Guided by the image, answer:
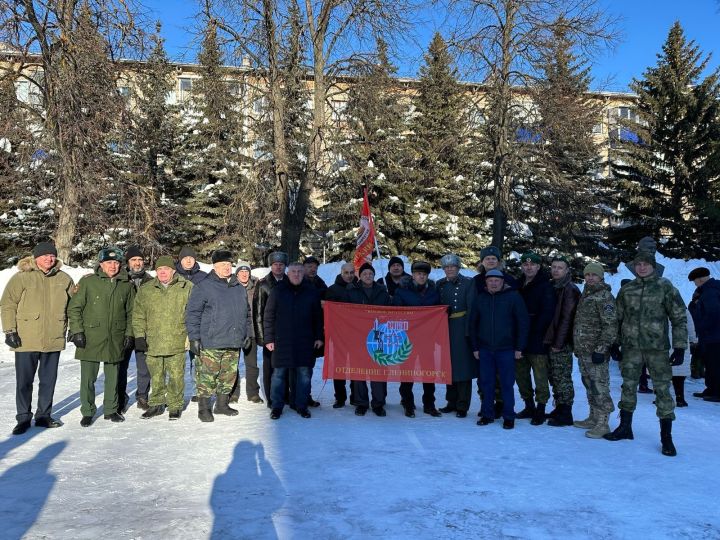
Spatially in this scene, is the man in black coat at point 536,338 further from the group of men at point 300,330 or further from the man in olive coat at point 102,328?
the man in olive coat at point 102,328

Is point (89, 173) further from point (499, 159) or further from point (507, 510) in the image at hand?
point (507, 510)

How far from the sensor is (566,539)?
12.9 ft

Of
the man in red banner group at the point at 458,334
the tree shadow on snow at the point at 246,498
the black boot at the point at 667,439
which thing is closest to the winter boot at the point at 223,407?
the tree shadow on snow at the point at 246,498

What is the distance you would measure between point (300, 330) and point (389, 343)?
123 centimetres

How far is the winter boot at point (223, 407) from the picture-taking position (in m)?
7.46

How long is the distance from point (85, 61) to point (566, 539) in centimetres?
1598

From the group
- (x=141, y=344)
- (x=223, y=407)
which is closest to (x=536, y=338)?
(x=223, y=407)

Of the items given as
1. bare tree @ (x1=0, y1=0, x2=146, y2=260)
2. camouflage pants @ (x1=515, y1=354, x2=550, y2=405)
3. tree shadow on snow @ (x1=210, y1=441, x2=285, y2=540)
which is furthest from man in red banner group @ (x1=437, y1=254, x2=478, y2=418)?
bare tree @ (x1=0, y1=0, x2=146, y2=260)

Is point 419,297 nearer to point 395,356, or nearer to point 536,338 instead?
point 395,356

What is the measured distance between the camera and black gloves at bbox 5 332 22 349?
21.1ft

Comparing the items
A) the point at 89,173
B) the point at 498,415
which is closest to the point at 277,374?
the point at 498,415

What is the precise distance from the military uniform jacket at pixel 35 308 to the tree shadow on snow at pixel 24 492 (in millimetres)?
1440

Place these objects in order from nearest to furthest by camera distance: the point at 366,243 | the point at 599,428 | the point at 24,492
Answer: the point at 24,492 < the point at 599,428 < the point at 366,243

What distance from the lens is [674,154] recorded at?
26969mm
